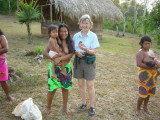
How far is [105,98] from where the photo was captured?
3.33 meters

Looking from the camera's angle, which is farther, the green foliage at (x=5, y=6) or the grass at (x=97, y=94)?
the green foliage at (x=5, y=6)

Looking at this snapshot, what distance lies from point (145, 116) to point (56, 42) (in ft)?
6.88

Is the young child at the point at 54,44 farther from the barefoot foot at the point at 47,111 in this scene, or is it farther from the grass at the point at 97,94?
the grass at the point at 97,94

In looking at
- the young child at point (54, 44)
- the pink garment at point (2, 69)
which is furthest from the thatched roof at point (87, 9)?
the young child at point (54, 44)

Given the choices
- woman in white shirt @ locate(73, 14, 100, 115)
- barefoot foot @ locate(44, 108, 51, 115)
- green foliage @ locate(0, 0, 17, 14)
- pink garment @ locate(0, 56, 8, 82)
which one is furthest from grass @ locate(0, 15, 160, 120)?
green foliage @ locate(0, 0, 17, 14)

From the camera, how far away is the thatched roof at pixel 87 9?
28.6 feet

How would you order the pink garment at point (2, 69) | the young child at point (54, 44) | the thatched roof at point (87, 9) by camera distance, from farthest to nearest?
the thatched roof at point (87, 9), the pink garment at point (2, 69), the young child at point (54, 44)

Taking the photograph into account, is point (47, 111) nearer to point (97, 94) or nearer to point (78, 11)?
point (97, 94)

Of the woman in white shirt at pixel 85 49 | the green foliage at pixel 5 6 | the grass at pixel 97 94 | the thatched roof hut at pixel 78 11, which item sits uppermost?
the green foliage at pixel 5 6

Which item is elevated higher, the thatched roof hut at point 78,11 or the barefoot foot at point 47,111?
the thatched roof hut at point 78,11

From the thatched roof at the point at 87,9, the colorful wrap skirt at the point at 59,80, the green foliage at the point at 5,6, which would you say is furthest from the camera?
the green foliage at the point at 5,6

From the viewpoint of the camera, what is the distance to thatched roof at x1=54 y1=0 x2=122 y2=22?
8.72m

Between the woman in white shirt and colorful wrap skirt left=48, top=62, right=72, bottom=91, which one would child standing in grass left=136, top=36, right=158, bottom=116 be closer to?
the woman in white shirt

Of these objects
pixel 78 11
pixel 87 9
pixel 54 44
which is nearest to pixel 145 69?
pixel 54 44
